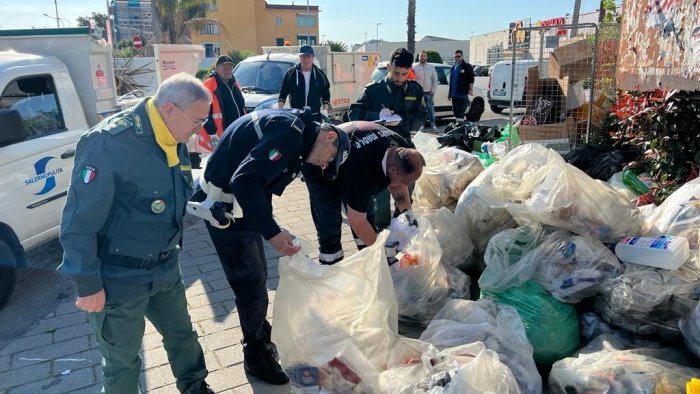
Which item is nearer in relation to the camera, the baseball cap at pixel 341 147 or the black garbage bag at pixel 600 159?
the baseball cap at pixel 341 147

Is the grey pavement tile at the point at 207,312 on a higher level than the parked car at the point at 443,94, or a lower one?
lower

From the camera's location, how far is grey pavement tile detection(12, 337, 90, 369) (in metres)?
3.14

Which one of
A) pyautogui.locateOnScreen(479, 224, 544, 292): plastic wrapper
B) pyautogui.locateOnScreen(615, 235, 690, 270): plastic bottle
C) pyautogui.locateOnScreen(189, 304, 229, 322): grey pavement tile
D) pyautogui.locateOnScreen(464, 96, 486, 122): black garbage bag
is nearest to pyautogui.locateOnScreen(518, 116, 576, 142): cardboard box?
pyautogui.locateOnScreen(479, 224, 544, 292): plastic wrapper

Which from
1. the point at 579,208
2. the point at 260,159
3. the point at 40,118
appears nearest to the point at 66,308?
the point at 40,118

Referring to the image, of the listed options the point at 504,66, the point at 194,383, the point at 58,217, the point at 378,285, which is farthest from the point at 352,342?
the point at 504,66

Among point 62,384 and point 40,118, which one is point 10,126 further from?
point 62,384

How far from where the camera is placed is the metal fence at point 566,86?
227 inches

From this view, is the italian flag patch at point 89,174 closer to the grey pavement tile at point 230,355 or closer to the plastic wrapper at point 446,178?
the grey pavement tile at point 230,355

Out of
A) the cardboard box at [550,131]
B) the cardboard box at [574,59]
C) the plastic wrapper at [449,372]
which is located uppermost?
the cardboard box at [574,59]

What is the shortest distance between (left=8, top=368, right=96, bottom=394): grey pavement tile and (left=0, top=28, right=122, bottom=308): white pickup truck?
1209mm

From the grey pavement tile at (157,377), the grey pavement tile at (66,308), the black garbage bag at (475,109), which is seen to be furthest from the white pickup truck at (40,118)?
the black garbage bag at (475,109)

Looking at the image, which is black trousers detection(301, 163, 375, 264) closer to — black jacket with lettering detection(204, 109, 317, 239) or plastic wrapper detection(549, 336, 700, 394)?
black jacket with lettering detection(204, 109, 317, 239)

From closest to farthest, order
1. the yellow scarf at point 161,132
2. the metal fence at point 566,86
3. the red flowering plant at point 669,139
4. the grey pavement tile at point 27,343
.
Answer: the yellow scarf at point 161,132 < the grey pavement tile at point 27,343 < the red flowering plant at point 669,139 < the metal fence at point 566,86

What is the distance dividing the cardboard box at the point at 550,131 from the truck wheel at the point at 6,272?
500 centimetres
